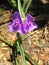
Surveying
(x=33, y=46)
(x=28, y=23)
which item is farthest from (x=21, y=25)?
(x=33, y=46)

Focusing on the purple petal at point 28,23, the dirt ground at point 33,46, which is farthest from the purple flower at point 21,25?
the dirt ground at point 33,46

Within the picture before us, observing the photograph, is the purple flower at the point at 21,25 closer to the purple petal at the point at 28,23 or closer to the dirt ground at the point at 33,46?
the purple petal at the point at 28,23

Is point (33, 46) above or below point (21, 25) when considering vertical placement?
below

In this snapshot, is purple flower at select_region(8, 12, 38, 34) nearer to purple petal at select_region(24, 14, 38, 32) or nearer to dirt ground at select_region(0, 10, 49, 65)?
purple petal at select_region(24, 14, 38, 32)

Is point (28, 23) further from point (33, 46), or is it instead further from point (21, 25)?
point (33, 46)

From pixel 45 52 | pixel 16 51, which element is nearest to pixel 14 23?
pixel 16 51

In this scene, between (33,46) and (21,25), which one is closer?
(21,25)

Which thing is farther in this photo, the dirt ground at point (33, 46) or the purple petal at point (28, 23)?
the dirt ground at point (33, 46)

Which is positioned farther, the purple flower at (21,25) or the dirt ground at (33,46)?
the dirt ground at (33,46)

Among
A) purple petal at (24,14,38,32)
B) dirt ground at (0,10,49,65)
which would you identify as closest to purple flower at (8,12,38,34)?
purple petal at (24,14,38,32)

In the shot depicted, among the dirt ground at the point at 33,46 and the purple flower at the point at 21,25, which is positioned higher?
the purple flower at the point at 21,25

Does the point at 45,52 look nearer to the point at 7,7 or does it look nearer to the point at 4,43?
the point at 4,43
